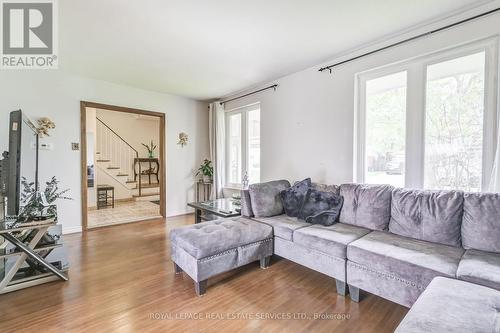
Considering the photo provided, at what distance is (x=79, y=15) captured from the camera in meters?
2.14

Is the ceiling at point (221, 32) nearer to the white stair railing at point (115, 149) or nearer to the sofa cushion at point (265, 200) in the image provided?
the sofa cushion at point (265, 200)

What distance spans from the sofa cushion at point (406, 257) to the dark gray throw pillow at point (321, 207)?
464mm

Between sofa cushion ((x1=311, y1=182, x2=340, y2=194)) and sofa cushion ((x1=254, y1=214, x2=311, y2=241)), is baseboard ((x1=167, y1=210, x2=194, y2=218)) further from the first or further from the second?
sofa cushion ((x1=311, y1=182, x2=340, y2=194))

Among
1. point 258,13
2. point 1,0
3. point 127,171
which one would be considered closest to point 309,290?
point 258,13

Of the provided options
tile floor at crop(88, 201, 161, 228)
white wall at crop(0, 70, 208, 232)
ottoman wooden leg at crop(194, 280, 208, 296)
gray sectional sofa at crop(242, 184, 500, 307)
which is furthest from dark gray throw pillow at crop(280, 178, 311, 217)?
tile floor at crop(88, 201, 161, 228)

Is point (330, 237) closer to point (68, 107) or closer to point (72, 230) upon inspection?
point (72, 230)

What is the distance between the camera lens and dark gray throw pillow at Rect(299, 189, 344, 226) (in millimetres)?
2523

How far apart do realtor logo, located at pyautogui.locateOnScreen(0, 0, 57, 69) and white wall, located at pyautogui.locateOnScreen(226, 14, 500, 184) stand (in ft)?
9.44

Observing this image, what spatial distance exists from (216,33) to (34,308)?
114 inches

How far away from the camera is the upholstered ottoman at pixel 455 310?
1.00 meters

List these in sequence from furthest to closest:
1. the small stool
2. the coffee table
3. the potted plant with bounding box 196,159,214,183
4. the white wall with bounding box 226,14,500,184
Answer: the small stool → the potted plant with bounding box 196,159,214,183 → the coffee table → the white wall with bounding box 226,14,500,184

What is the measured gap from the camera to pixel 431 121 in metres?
2.39

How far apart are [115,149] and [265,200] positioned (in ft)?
19.6

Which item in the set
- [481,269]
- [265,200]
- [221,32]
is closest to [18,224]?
[265,200]
